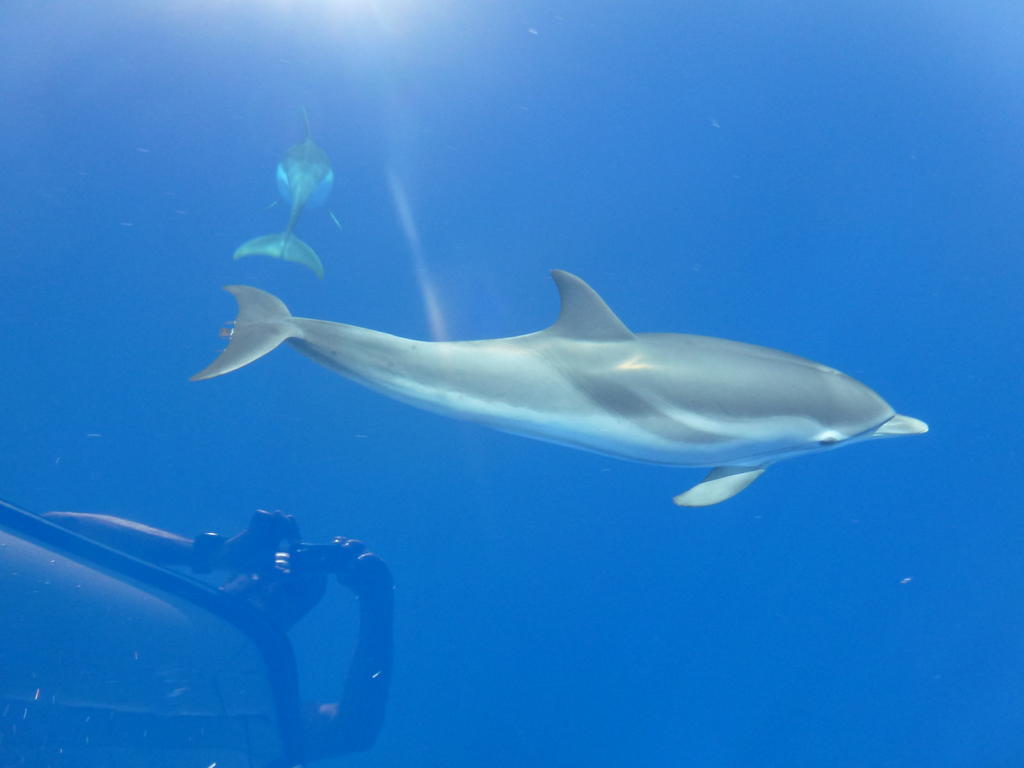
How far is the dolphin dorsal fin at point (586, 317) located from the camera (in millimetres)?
3164

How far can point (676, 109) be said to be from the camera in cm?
649

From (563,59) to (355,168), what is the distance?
7.33ft

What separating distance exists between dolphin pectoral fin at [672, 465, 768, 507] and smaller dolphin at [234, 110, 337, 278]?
352cm

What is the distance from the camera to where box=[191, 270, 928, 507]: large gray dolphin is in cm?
291

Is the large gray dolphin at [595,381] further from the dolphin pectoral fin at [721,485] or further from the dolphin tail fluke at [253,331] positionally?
the dolphin pectoral fin at [721,485]

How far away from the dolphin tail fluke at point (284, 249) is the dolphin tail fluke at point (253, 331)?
247 centimetres

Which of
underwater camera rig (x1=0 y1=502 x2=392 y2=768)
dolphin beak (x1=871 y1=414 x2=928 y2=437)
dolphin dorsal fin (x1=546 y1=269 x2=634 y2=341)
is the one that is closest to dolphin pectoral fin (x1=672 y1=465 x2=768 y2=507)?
dolphin beak (x1=871 y1=414 x2=928 y2=437)

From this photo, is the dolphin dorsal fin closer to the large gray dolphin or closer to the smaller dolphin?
the large gray dolphin

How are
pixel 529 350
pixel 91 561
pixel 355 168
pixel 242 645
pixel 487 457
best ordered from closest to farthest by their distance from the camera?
pixel 529 350 → pixel 91 561 → pixel 242 645 → pixel 487 457 → pixel 355 168

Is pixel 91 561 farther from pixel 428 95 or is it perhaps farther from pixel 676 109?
pixel 676 109

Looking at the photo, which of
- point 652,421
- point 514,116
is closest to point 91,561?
point 652,421

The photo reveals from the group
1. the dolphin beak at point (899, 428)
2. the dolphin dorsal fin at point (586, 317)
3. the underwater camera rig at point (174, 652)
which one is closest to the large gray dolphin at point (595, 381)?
the dolphin dorsal fin at point (586, 317)

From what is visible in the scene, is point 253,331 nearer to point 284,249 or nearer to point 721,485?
point 721,485

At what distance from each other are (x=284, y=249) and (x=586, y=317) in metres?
3.25
